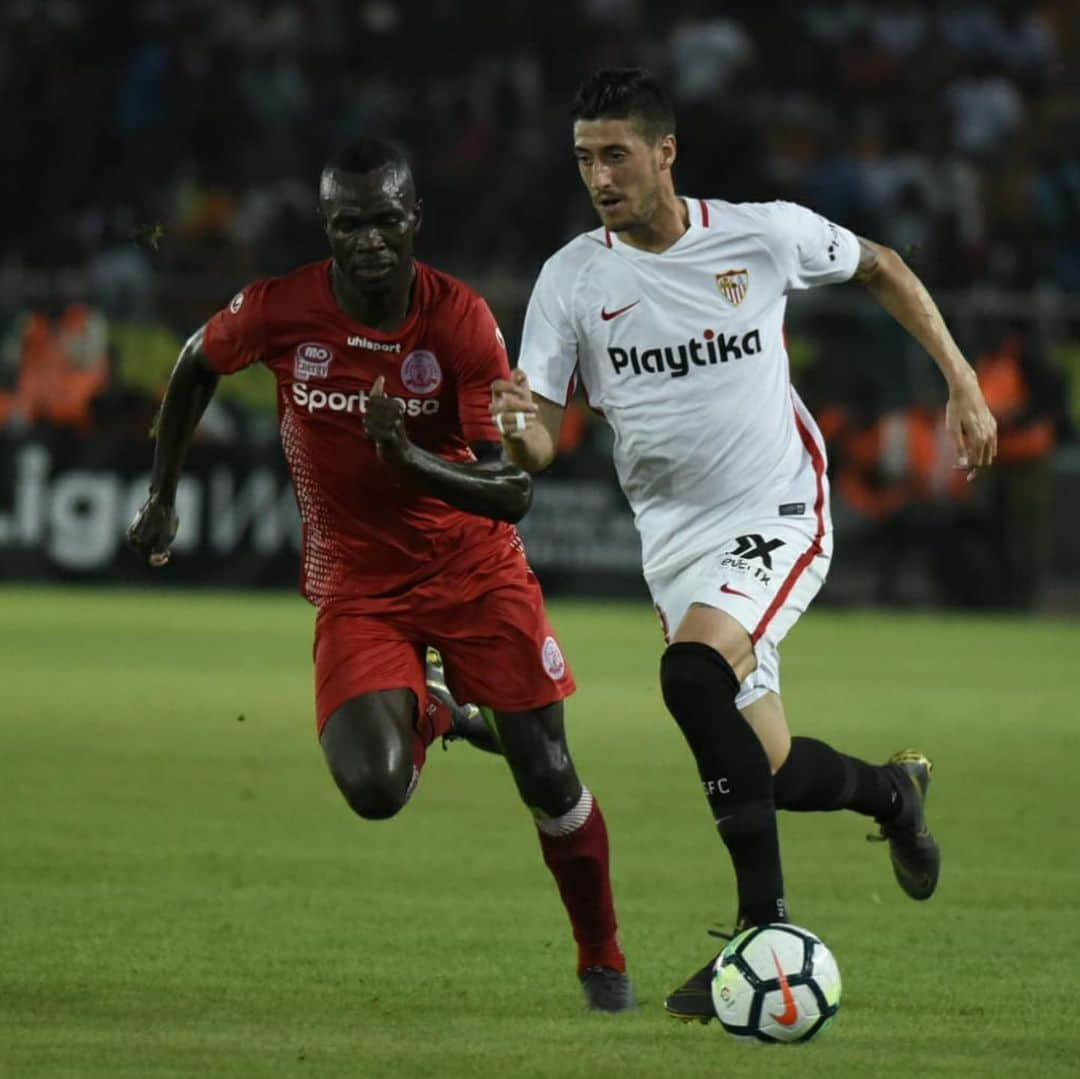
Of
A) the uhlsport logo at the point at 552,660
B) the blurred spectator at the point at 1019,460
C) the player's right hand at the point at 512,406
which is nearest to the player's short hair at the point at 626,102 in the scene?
the player's right hand at the point at 512,406

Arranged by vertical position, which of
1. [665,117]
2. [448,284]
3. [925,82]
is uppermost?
[925,82]

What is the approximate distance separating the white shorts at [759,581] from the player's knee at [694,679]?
0.19 meters

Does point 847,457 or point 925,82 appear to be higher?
point 925,82

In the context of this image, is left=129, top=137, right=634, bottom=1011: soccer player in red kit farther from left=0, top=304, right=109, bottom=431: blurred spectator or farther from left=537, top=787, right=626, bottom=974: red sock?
left=0, top=304, right=109, bottom=431: blurred spectator

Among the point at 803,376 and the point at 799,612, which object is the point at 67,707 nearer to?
the point at 799,612

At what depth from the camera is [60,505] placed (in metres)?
18.1

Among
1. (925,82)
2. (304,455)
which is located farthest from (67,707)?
(925,82)

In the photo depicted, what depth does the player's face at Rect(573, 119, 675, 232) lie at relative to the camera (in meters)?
6.19

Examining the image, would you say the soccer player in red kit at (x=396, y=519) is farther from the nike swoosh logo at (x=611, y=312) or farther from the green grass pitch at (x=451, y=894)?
the green grass pitch at (x=451, y=894)

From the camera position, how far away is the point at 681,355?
631 cm

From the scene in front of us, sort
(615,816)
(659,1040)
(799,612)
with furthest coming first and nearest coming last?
(615,816)
(799,612)
(659,1040)

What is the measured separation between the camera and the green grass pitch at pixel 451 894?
531 centimetres

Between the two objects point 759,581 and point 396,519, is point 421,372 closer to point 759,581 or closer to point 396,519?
point 396,519

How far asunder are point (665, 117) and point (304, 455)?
→ 1.29m
